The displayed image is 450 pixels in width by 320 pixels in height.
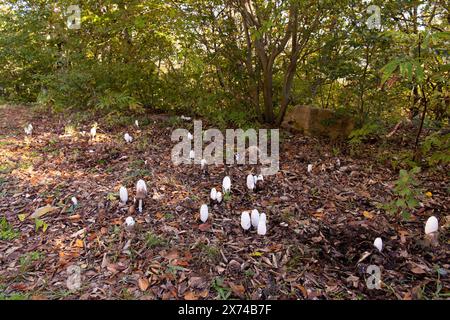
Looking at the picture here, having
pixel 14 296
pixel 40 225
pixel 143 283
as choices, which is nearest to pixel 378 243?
pixel 143 283

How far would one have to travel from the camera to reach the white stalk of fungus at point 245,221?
2.83m

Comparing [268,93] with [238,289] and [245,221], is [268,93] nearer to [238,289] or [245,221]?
[245,221]

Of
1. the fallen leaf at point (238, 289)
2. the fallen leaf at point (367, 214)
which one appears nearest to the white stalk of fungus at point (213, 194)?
the fallen leaf at point (238, 289)

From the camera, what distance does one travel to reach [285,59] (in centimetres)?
587

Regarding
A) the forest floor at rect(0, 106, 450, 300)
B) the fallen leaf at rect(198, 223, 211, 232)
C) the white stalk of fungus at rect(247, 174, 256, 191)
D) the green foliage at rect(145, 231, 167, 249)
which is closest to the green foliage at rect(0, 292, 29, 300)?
the forest floor at rect(0, 106, 450, 300)

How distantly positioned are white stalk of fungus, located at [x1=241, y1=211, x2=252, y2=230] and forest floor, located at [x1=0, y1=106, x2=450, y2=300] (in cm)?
8

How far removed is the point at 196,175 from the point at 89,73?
12.3 ft

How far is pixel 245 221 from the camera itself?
9.34 ft

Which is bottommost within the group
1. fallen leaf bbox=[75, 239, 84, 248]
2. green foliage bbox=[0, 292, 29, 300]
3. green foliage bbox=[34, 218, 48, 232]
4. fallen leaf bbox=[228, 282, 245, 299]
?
green foliage bbox=[0, 292, 29, 300]

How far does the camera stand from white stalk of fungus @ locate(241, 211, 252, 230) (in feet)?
9.29

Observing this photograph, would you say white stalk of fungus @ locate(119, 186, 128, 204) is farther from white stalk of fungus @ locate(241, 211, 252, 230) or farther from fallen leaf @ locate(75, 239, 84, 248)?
white stalk of fungus @ locate(241, 211, 252, 230)

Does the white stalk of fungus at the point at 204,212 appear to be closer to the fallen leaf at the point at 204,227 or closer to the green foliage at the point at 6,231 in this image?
the fallen leaf at the point at 204,227

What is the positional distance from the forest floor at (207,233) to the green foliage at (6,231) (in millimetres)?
12

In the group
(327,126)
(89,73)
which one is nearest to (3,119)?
(89,73)
